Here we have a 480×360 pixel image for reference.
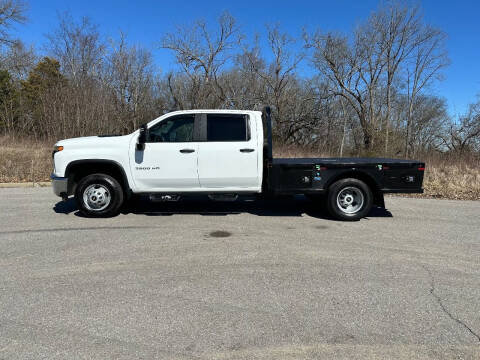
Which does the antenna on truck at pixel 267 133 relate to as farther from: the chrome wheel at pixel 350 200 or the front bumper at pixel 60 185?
the front bumper at pixel 60 185

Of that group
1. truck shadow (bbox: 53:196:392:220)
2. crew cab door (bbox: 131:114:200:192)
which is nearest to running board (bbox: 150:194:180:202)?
crew cab door (bbox: 131:114:200:192)

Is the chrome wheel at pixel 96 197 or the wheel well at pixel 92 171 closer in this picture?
the wheel well at pixel 92 171

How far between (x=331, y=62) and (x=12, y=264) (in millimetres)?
28951

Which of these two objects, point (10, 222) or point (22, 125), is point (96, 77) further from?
point (10, 222)

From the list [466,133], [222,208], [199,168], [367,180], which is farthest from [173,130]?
[466,133]

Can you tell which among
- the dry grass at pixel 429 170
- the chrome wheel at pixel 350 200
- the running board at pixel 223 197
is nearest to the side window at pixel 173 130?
the running board at pixel 223 197

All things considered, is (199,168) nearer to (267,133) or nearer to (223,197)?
(223,197)

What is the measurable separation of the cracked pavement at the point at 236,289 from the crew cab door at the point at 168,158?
28.5 inches

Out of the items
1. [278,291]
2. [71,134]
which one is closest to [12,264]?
[278,291]

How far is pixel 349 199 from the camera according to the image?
628cm

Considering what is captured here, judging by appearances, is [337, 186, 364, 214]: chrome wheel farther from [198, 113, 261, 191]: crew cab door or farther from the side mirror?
the side mirror

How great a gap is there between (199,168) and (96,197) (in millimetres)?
2121

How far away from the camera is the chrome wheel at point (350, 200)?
20.4 ft

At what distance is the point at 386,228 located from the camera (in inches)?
227
